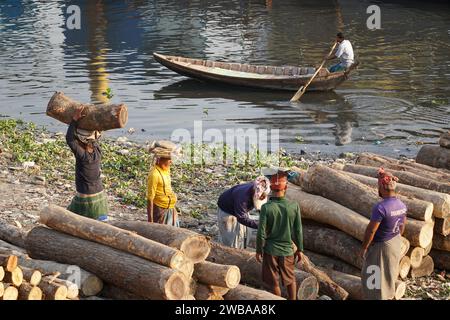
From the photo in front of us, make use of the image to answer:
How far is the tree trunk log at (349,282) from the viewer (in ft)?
32.5

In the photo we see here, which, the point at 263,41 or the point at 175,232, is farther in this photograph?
the point at 263,41

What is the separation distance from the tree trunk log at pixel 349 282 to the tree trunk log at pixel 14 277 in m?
3.79

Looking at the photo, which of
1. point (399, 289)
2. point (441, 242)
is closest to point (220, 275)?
point (399, 289)

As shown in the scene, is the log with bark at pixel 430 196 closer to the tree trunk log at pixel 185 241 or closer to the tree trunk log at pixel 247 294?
the tree trunk log at pixel 247 294

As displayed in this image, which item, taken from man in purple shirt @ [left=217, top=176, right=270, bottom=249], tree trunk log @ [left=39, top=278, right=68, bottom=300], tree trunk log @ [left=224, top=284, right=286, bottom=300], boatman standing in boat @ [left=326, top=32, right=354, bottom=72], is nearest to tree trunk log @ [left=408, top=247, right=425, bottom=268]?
man in purple shirt @ [left=217, top=176, right=270, bottom=249]

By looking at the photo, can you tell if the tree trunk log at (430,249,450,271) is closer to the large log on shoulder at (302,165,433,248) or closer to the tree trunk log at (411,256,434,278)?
the tree trunk log at (411,256,434,278)

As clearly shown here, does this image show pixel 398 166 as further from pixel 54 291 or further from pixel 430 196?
pixel 54 291

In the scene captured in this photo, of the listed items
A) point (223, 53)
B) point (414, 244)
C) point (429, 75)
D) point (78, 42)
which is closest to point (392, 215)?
point (414, 244)

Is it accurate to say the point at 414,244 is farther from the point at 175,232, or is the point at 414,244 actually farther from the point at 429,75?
the point at 429,75

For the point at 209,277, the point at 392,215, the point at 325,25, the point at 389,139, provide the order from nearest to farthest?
the point at 209,277
the point at 392,215
the point at 389,139
the point at 325,25

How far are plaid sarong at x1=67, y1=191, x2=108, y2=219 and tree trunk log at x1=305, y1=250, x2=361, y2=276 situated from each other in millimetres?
2827

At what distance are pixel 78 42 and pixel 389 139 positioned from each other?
785 inches

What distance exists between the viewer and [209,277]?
348 inches

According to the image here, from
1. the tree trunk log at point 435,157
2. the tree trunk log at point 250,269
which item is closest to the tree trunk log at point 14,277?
the tree trunk log at point 250,269
